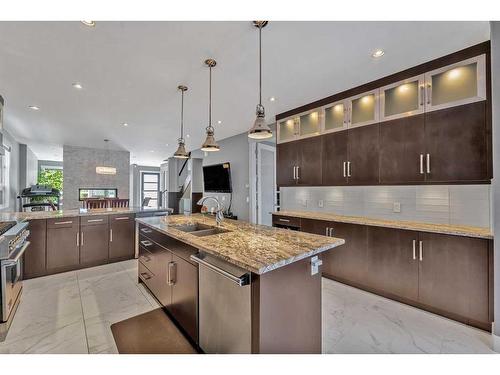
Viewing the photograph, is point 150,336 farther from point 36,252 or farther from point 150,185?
point 150,185

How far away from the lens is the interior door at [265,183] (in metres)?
5.36

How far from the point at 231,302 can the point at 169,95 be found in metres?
3.09

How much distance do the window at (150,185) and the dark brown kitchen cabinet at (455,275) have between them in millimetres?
12285

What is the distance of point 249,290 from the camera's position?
3.98 feet

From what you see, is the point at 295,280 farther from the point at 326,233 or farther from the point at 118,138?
the point at 118,138

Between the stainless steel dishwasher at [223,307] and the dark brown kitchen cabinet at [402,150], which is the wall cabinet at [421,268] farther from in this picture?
the stainless steel dishwasher at [223,307]

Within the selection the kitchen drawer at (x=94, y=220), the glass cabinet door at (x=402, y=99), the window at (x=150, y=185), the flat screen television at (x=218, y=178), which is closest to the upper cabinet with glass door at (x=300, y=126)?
the glass cabinet door at (x=402, y=99)

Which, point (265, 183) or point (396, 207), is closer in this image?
point (396, 207)

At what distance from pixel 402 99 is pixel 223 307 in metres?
3.05

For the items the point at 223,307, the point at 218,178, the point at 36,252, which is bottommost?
the point at 36,252

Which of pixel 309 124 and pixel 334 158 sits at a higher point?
pixel 309 124

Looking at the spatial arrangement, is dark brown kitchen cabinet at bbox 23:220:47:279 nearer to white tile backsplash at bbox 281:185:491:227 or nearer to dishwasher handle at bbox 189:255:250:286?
dishwasher handle at bbox 189:255:250:286

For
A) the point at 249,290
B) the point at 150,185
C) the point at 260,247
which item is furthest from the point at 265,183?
the point at 150,185

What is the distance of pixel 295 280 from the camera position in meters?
1.38
